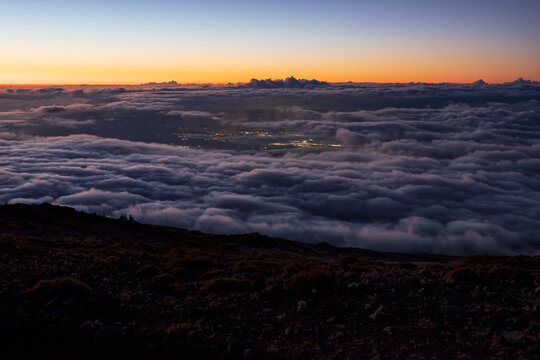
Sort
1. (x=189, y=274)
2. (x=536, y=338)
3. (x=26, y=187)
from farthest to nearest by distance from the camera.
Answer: (x=26, y=187)
(x=189, y=274)
(x=536, y=338)

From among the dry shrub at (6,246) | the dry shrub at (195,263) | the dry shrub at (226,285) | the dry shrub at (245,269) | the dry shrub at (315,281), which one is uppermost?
the dry shrub at (315,281)

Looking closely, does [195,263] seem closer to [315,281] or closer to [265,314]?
[315,281]

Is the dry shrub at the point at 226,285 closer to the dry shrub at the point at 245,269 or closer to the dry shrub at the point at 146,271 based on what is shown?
the dry shrub at the point at 245,269

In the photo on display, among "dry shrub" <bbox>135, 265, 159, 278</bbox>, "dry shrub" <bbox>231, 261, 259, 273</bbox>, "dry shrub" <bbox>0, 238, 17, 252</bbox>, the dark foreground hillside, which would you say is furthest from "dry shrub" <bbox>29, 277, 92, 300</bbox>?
"dry shrub" <bbox>0, 238, 17, 252</bbox>

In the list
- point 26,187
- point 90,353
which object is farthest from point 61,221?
point 26,187

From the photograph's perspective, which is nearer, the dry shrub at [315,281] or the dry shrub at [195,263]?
the dry shrub at [315,281]

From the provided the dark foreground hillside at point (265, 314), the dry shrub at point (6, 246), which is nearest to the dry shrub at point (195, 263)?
the dark foreground hillside at point (265, 314)

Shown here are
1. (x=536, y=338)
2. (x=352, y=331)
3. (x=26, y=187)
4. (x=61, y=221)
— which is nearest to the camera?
(x=536, y=338)

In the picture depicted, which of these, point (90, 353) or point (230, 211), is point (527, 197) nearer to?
point (230, 211)
